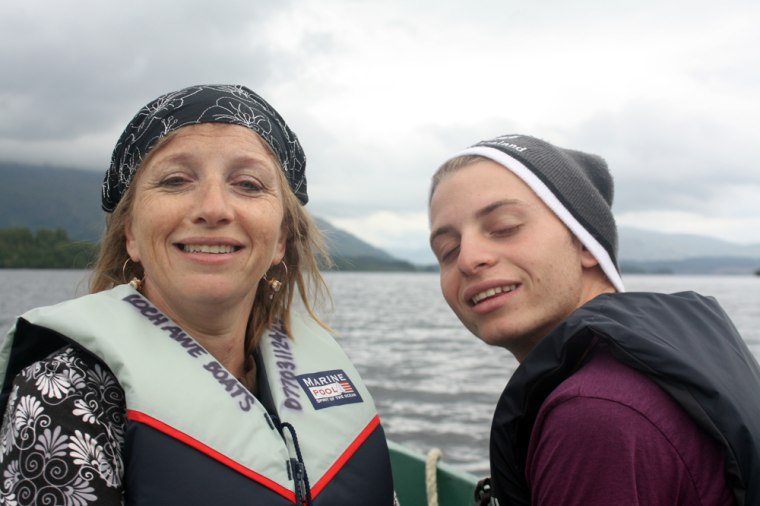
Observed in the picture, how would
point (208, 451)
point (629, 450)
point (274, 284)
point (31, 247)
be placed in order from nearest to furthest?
1. point (629, 450)
2. point (208, 451)
3. point (274, 284)
4. point (31, 247)

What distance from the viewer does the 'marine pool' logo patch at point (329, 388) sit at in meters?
2.78

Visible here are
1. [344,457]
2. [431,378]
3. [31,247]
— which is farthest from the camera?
[31,247]

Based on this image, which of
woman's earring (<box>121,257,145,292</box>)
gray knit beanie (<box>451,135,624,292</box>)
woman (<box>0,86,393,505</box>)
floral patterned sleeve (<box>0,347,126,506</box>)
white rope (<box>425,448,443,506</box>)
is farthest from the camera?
white rope (<box>425,448,443,506</box>)

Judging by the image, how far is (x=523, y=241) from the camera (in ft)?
7.52

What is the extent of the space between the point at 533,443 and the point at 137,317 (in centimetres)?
148

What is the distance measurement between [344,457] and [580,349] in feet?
3.82

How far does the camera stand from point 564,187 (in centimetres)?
242

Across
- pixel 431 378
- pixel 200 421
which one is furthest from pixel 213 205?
pixel 431 378

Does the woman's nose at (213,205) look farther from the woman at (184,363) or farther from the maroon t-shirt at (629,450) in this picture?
the maroon t-shirt at (629,450)

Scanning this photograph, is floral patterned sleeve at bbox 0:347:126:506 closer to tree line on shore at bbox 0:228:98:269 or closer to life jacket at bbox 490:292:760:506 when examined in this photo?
life jacket at bbox 490:292:760:506

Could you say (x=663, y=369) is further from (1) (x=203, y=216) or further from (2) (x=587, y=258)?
(1) (x=203, y=216)

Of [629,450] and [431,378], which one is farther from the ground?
[629,450]

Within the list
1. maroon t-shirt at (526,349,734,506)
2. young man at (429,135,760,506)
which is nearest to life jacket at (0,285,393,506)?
young man at (429,135,760,506)

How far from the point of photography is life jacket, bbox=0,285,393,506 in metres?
2.13
